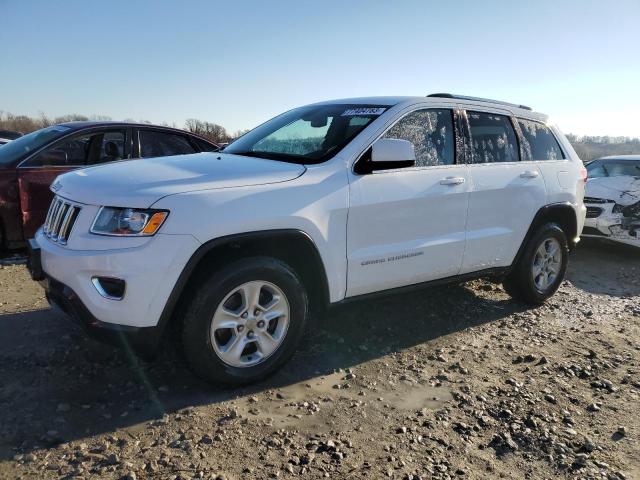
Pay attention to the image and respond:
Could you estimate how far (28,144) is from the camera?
5859 millimetres

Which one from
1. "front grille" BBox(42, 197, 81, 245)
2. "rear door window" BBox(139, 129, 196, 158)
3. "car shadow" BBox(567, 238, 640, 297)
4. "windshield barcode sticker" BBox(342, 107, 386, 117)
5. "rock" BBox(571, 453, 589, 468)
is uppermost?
"windshield barcode sticker" BBox(342, 107, 386, 117)

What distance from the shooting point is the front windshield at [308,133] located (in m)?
3.72

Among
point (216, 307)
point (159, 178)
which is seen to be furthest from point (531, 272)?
point (159, 178)

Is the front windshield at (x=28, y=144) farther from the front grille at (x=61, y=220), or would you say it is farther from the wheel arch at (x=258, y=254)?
the wheel arch at (x=258, y=254)

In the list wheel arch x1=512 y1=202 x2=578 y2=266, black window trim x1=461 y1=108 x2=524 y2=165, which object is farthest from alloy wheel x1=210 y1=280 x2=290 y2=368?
wheel arch x1=512 y1=202 x2=578 y2=266

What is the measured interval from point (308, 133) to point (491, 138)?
5.51 feet

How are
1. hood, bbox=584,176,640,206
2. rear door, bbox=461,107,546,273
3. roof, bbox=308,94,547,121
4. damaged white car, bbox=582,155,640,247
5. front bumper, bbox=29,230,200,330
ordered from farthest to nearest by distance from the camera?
hood, bbox=584,176,640,206
damaged white car, bbox=582,155,640,247
rear door, bbox=461,107,546,273
roof, bbox=308,94,547,121
front bumper, bbox=29,230,200,330

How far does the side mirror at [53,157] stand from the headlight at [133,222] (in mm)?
3460

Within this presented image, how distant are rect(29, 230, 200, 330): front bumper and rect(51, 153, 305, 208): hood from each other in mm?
261

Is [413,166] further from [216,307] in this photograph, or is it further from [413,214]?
[216,307]

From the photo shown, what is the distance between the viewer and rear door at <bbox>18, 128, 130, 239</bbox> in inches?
218

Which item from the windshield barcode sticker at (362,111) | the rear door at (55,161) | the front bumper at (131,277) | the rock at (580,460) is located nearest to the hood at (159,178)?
the front bumper at (131,277)

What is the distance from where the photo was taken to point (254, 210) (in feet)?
10.0

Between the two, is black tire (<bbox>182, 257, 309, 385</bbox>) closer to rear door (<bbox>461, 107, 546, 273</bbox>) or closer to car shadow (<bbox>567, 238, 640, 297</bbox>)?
rear door (<bbox>461, 107, 546, 273</bbox>)
